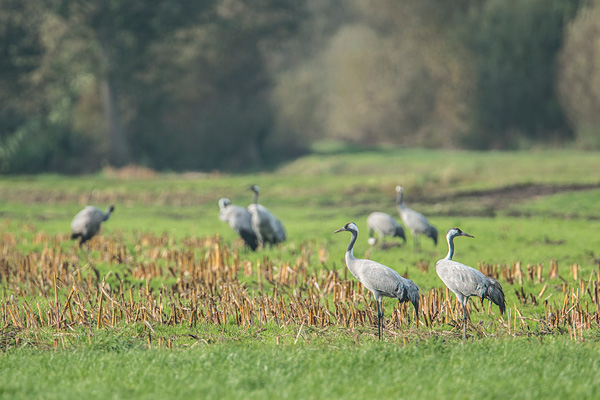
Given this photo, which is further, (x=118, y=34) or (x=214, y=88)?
(x=214, y=88)

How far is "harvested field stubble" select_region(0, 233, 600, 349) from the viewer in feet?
34.9

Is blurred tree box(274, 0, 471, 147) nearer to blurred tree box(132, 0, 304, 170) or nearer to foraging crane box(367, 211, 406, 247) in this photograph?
blurred tree box(132, 0, 304, 170)

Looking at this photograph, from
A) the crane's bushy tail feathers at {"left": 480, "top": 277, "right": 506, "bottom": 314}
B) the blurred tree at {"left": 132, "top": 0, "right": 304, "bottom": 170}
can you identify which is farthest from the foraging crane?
the blurred tree at {"left": 132, "top": 0, "right": 304, "bottom": 170}

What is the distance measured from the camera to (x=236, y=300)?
1120cm

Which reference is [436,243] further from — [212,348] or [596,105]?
[596,105]

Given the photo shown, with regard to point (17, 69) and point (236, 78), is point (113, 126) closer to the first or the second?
point (17, 69)

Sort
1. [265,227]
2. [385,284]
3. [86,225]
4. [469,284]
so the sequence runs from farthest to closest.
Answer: [265,227], [86,225], [385,284], [469,284]

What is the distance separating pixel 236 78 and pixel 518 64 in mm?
19594

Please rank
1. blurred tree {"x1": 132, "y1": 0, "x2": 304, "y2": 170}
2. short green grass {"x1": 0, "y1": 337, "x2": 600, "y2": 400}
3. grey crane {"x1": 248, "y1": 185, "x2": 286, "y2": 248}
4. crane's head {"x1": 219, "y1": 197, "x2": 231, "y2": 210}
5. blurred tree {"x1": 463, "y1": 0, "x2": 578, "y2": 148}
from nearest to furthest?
short green grass {"x1": 0, "y1": 337, "x2": 600, "y2": 400} < grey crane {"x1": 248, "y1": 185, "x2": 286, "y2": 248} < crane's head {"x1": 219, "y1": 197, "x2": 231, "y2": 210} < blurred tree {"x1": 132, "y1": 0, "x2": 304, "y2": 170} < blurred tree {"x1": 463, "y1": 0, "x2": 578, "y2": 148}

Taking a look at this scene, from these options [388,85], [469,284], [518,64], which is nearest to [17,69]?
[518,64]

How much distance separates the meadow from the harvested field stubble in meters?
0.04

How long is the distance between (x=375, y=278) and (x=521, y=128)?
49343 millimetres

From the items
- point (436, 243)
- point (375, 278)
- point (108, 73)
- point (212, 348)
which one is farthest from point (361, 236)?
point (108, 73)

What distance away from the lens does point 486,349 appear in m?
9.39
